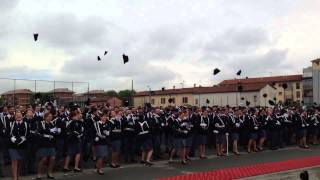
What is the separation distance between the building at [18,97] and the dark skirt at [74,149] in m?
10.6

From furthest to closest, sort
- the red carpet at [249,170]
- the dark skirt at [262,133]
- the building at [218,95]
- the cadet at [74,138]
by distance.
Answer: the building at [218,95] < the dark skirt at [262,133] < the cadet at [74,138] < the red carpet at [249,170]

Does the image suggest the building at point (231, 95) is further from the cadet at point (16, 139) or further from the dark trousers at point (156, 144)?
the cadet at point (16, 139)

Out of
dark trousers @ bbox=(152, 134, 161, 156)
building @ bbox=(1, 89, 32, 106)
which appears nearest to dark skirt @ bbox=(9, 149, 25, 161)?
dark trousers @ bbox=(152, 134, 161, 156)

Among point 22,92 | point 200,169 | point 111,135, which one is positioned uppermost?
point 22,92

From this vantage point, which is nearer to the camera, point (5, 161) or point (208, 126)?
point (5, 161)

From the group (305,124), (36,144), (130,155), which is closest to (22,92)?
(130,155)

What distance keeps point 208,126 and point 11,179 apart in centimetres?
829

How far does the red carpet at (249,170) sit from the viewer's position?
13489mm

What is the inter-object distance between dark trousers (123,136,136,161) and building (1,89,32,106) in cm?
934

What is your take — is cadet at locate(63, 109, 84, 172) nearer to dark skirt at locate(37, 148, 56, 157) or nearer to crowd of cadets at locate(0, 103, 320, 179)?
crowd of cadets at locate(0, 103, 320, 179)

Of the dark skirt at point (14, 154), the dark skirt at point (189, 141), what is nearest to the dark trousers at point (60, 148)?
the dark skirt at point (14, 154)

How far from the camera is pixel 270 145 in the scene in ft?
73.9

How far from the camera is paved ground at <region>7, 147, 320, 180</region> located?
1416cm

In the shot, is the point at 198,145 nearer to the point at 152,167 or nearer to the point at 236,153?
the point at 236,153
